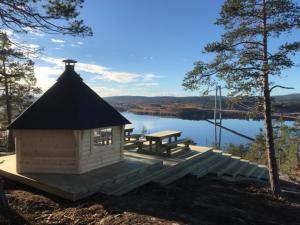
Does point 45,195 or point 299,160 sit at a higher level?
point 45,195

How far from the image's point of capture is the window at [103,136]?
9.98 m

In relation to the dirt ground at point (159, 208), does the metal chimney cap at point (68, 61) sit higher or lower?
higher

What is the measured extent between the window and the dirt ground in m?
2.09

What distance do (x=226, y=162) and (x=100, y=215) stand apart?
29.4 feet

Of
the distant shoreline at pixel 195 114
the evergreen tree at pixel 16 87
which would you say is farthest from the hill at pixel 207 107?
the evergreen tree at pixel 16 87

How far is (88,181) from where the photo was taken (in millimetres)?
8469

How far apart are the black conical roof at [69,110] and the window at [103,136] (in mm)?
288

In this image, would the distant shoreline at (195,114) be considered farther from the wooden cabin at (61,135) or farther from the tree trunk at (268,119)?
the wooden cabin at (61,135)

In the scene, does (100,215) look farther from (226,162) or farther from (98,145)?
(226,162)

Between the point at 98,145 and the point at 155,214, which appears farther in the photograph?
the point at 98,145

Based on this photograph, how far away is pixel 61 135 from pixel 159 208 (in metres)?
3.73

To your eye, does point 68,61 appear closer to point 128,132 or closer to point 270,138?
point 128,132

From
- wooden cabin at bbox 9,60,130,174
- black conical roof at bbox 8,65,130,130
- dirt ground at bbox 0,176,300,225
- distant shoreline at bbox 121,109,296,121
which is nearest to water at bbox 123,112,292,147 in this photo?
distant shoreline at bbox 121,109,296,121

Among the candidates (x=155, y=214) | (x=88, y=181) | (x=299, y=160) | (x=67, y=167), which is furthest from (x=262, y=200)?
(x=299, y=160)
